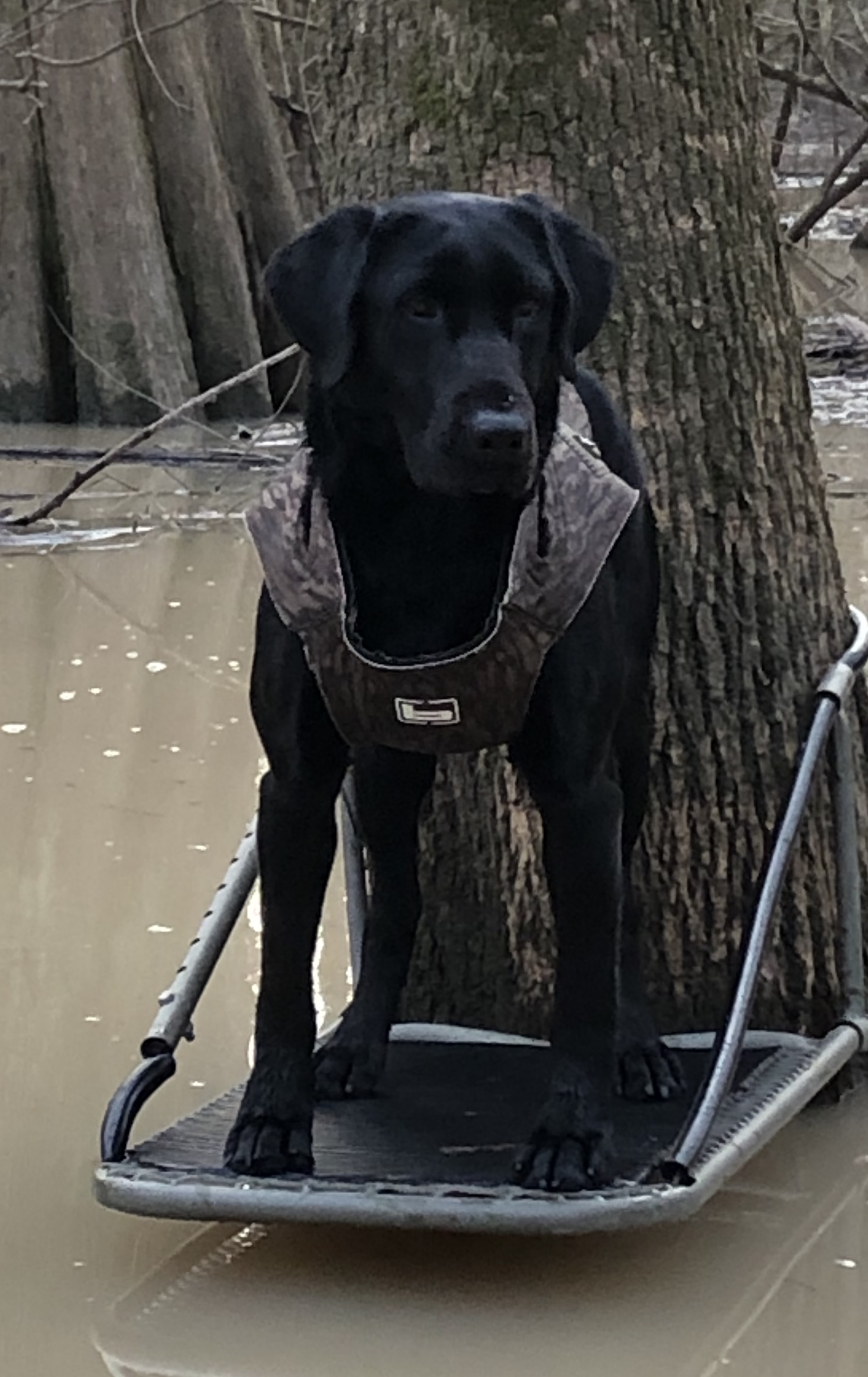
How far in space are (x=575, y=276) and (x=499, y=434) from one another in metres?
0.38

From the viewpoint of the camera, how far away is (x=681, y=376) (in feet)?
13.5

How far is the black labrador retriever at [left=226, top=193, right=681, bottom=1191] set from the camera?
317 centimetres

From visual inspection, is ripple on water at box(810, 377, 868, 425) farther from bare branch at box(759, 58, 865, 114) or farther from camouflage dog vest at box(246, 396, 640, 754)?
camouflage dog vest at box(246, 396, 640, 754)

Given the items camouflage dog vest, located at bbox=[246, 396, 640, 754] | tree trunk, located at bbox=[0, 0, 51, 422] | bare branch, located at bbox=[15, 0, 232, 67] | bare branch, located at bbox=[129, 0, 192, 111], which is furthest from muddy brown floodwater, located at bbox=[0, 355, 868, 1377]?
tree trunk, located at bbox=[0, 0, 51, 422]

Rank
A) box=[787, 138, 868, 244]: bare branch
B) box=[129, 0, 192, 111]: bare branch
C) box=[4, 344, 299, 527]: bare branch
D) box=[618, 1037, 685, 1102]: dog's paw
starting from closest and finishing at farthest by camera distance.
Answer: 1. box=[618, 1037, 685, 1102]: dog's paw
2. box=[787, 138, 868, 244]: bare branch
3. box=[4, 344, 299, 527]: bare branch
4. box=[129, 0, 192, 111]: bare branch

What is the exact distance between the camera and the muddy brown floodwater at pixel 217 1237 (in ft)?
10.2

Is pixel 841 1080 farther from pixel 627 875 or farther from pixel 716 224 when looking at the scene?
pixel 716 224

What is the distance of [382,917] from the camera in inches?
156

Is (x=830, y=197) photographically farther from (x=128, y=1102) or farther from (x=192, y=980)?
(x=128, y=1102)

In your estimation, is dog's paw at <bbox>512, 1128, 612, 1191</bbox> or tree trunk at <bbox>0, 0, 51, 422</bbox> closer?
dog's paw at <bbox>512, 1128, 612, 1191</bbox>

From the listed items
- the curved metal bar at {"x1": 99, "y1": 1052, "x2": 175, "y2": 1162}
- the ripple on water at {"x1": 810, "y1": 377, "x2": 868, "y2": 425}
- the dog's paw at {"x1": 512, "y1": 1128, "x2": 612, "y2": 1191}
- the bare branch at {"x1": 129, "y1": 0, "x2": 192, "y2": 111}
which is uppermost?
the bare branch at {"x1": 129, "y1": 0, "x2": 192, "y2": 111}

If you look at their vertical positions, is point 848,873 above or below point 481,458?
below

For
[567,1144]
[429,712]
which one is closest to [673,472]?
[429,712]

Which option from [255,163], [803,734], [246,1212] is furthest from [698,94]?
[255,163]
